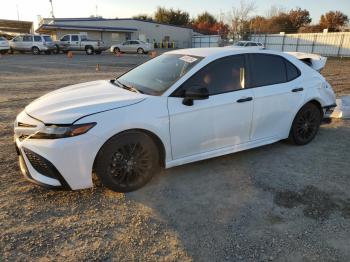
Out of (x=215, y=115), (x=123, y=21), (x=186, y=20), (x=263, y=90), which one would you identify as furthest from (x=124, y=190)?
(x=186, y=20)

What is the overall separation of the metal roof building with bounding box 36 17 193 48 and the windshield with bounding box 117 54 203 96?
46.0 meters

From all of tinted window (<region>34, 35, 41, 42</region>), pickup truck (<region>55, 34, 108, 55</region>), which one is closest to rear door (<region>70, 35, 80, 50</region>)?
pickup truck (<region>55, 34, 108, 55</region>)

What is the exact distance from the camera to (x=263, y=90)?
464 cm

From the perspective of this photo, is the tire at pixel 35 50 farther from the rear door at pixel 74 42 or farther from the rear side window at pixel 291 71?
the rear side window at pixel 291 71

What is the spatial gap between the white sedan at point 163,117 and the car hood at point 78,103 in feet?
0.04

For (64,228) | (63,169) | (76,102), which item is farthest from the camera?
(76,102)

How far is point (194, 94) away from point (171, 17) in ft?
244

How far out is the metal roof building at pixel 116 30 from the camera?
47781 millimetres

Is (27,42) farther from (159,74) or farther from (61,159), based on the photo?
(61,159)

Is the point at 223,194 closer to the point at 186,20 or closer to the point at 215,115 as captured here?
the point at 215,115

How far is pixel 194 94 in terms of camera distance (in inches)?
154

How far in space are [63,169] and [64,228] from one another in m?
0.59

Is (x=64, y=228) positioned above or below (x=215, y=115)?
below

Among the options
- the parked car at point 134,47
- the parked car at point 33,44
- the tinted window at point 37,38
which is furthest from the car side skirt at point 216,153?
the parked car at point 134,47
